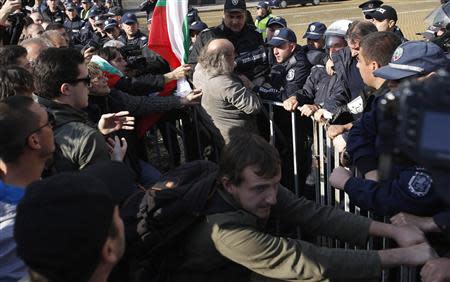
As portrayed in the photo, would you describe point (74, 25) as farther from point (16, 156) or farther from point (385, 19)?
point (16, 156)

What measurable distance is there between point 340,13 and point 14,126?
883 inches

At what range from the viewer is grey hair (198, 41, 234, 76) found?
4.62m

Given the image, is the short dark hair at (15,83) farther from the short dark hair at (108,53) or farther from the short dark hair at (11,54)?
the short dark hair at (108,53)

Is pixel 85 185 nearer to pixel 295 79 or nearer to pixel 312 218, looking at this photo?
pixel 312 218

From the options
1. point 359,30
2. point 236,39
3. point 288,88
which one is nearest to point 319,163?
point 359,30

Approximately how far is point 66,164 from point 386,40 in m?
2.27

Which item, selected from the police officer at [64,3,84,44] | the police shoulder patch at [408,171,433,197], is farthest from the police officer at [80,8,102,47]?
→ the police shoulder patch at [408,171,433,197]

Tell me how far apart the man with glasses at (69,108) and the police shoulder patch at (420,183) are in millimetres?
1738

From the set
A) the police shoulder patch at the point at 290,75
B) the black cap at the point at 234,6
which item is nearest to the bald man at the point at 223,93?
the police shoulder patch at the point at 290,75

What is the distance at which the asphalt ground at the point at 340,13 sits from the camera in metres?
18.2

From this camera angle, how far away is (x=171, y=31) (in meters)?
5.48

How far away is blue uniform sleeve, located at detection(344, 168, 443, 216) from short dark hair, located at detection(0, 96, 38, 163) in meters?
1.66

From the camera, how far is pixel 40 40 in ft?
17.7

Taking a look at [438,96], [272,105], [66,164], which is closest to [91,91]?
[66,164]
